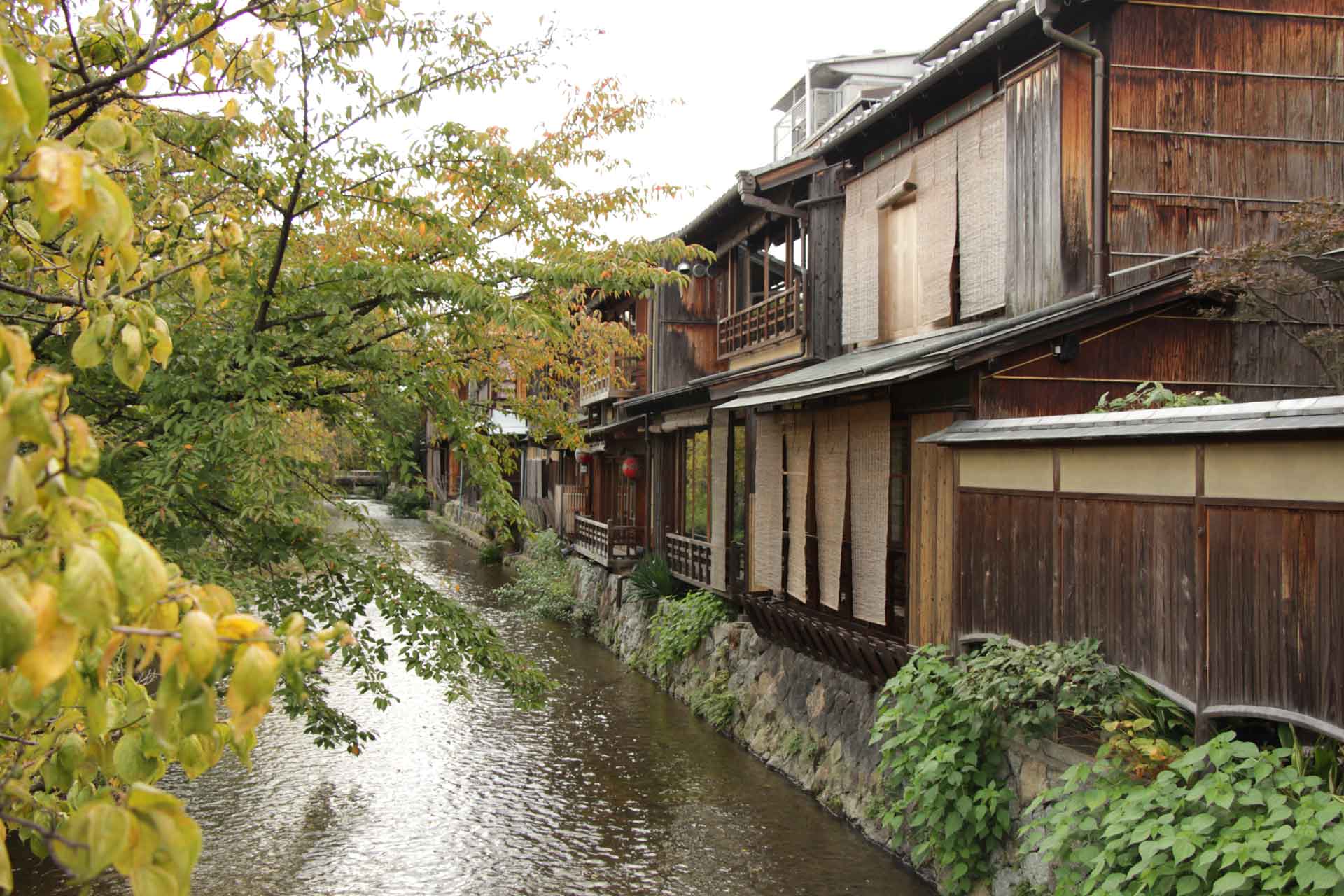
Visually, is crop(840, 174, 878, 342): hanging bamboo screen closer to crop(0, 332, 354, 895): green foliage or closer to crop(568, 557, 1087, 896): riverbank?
crop(568, 557, 1087, 896): riverbank

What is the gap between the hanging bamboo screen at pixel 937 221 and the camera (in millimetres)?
12781

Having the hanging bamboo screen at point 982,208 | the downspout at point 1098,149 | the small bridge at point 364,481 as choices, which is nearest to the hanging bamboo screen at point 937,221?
the hanging bamboo screen at point 982,208

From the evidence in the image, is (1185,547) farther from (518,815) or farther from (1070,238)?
(518,815)

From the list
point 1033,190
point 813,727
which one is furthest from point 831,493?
point 1033,190

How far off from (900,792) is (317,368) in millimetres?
6992

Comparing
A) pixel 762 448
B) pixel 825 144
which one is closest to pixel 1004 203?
pixel 825 144

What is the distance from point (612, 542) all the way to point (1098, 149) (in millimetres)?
14889

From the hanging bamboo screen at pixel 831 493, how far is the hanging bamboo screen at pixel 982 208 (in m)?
2.16

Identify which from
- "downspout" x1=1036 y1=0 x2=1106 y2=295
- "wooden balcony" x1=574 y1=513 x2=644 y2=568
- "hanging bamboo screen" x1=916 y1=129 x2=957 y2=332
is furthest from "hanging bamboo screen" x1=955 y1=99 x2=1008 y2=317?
"wooden balcony" x1=574 y1=513 x2=644 y2=568

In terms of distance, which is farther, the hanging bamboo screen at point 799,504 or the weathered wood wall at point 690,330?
the weathered wood wall at point 690,330

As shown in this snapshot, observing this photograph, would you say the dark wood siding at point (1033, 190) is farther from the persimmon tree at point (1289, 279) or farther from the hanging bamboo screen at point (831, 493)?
the hanging bamboo screen at point (831, 493)

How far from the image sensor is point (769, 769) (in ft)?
44.5

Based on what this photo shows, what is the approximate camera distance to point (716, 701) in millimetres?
15742

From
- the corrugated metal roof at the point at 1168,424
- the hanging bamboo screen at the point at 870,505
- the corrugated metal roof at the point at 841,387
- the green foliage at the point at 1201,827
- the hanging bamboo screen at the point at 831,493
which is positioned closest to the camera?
the green foliage at the point at 1201,827
